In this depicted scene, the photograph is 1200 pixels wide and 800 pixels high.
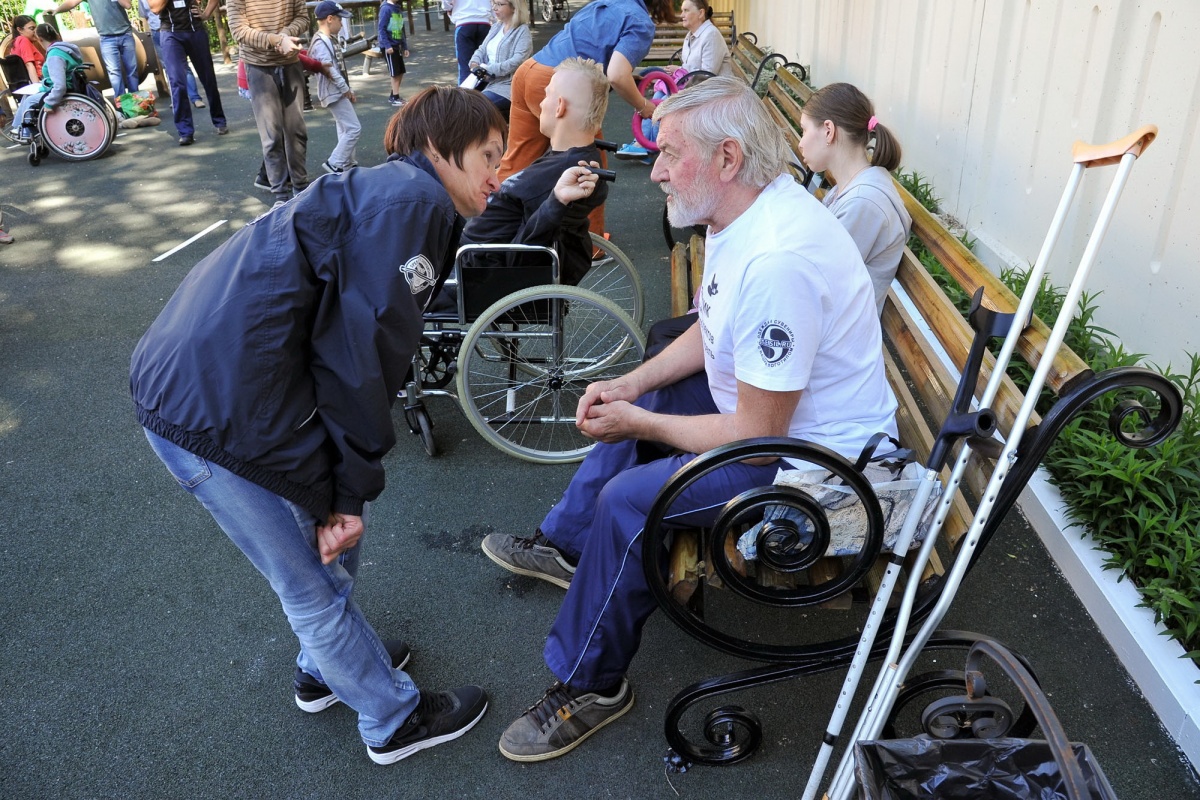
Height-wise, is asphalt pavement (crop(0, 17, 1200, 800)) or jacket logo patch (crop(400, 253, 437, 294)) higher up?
jacket logo patch (crop(400, 253, 437, 294))

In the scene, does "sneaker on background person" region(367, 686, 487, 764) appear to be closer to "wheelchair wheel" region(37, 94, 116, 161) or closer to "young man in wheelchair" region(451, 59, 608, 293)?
"young man in wheelchair" region(451, 59, 608, 293)

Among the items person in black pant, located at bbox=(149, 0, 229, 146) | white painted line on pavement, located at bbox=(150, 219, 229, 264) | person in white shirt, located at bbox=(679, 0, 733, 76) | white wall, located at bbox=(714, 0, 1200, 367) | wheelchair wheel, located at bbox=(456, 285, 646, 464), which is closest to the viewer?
white wall, located at bbox=(714, 0, 1200, 367)

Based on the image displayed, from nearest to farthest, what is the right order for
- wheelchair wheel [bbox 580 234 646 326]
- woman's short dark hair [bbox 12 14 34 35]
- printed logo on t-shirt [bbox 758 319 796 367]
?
printed logo on t-shirt [bbox 758 319 796 367] < wheelchair wheel [bbox 580 234 646 326] < woman's short dark hair [bbox 12 14 34 35]

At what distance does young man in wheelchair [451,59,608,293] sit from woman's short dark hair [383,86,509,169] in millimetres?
1460

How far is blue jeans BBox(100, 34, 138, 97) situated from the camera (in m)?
10.0

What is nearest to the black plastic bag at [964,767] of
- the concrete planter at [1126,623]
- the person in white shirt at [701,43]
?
the concrete planter at [1126,623]

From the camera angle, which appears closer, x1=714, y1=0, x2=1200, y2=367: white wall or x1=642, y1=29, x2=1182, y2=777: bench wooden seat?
x1=642, y1=29, x2=1182, y2=777: bench wooden seat

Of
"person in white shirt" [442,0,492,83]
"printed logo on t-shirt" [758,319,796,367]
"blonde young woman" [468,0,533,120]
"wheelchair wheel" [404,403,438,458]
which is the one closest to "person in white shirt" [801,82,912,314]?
"printed logo on t-shirt" [758,319,796,367]

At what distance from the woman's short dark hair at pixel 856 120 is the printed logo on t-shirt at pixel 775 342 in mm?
1624

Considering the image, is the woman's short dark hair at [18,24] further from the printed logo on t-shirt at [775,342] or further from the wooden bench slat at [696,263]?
the printed logo on t-shirt at [775,342]

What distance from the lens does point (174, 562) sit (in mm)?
A: 3160

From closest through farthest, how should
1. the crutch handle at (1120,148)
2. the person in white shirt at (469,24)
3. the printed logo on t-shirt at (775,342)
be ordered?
the crutch handle at (1120,148), the printed logo on t-shirt at (775,342), the person in white shirt at (469,24)

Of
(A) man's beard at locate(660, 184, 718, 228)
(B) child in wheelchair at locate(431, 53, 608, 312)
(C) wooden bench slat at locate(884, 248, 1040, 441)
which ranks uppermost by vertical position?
(A) man's beard at locate(660, 184, 718, 228)

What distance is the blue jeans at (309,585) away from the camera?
1.87 meters
